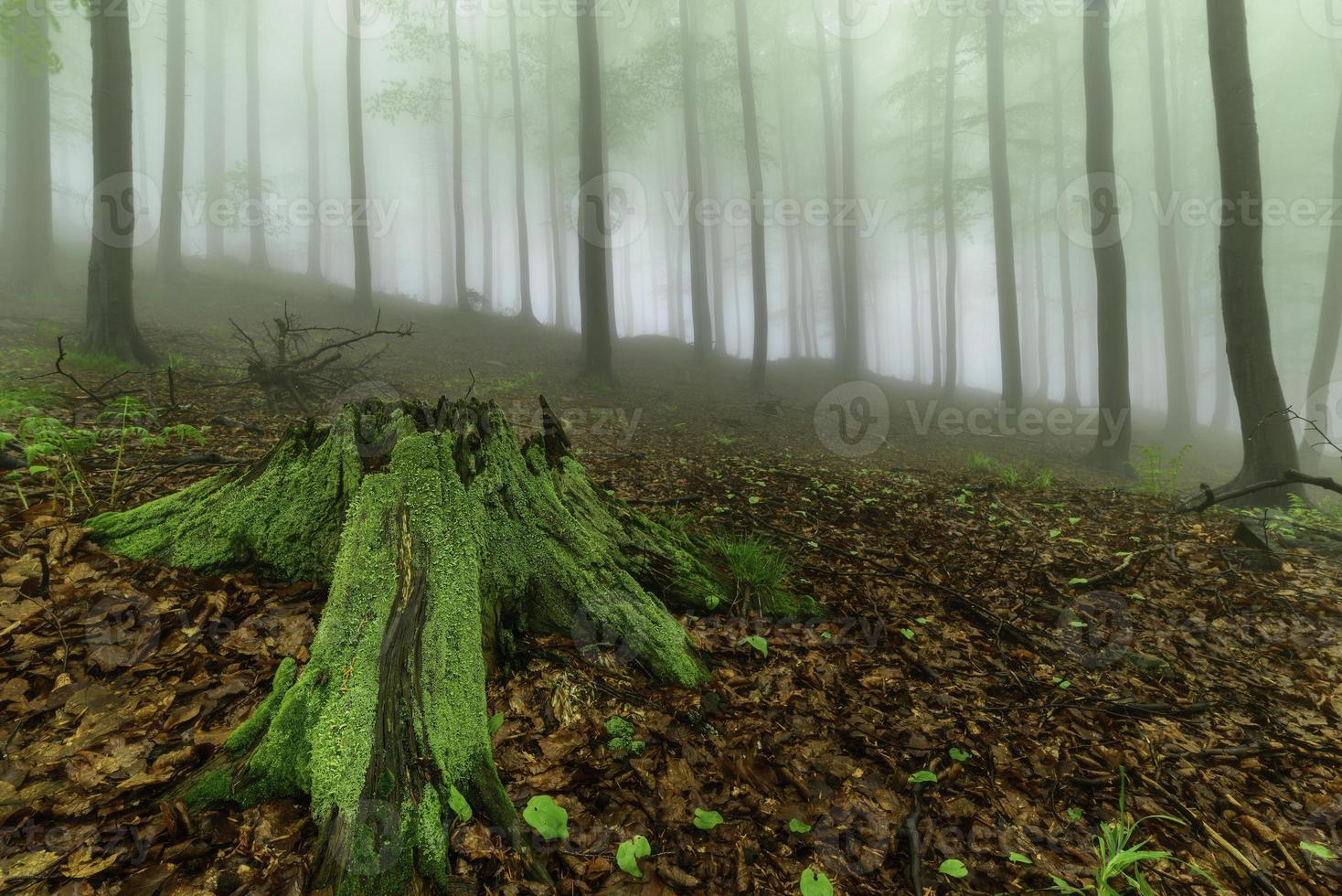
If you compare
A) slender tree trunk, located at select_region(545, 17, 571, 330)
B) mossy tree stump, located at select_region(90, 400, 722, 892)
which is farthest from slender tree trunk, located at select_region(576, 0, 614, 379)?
slender tree trunk, located at select_region(545, 17, 571, 330)

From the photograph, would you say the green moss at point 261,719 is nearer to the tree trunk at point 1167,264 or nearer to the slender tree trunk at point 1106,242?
the slender tree trunk at point 1106,242

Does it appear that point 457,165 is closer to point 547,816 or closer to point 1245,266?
point 1245,266

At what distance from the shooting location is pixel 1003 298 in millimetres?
14945

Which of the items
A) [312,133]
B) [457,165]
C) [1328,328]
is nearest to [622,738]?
[1328,328]

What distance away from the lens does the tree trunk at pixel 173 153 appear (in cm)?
1564

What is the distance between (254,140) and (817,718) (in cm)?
3130

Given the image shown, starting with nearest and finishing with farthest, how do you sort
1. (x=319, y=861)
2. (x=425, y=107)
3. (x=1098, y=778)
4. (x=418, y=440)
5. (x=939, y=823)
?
(x=319, y=861) < (x=939, y=823) < (x=1098, y=778) < (x=418, y=440) < (x=425, y=107)

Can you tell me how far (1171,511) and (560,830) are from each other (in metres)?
6.73

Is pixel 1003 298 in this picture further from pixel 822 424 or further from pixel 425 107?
pixel 425 107

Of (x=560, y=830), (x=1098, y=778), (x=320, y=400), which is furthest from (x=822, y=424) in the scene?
(x=560, y=830)

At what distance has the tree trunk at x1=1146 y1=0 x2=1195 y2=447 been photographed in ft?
56.5

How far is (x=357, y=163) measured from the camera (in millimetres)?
15969

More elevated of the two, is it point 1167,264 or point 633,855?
point 1167,264

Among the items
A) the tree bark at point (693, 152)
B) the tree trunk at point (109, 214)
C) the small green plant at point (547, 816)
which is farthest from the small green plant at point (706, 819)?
the tree bark at point (693, 152)
